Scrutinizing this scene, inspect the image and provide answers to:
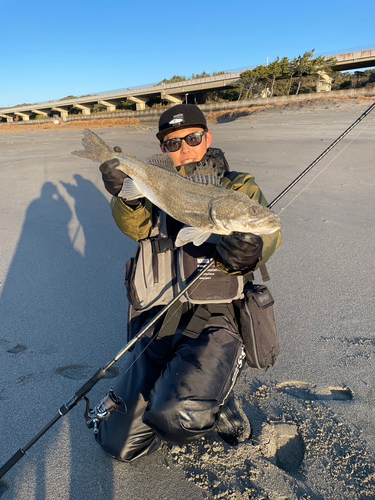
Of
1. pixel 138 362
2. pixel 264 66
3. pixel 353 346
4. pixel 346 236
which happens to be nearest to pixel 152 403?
pixel 138 362

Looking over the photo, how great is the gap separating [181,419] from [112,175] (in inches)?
87.4

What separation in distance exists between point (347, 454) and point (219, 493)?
96cm

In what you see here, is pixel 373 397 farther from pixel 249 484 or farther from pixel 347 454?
pixel 249 484

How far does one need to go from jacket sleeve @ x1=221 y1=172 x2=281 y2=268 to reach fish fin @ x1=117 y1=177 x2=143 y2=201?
2.91 feet

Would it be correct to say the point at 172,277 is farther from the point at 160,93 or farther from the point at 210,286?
the point at 160,93

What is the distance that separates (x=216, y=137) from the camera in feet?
52.7

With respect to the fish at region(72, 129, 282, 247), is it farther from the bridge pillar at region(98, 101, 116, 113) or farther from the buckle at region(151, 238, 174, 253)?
the bridge pillar at region(98, 101, 116, 113)

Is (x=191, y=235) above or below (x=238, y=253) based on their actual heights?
above

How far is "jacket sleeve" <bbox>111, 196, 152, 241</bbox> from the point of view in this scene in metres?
3.54

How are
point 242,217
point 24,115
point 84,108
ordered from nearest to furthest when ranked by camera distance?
point 242,217 → point 84,108 → point 24,115

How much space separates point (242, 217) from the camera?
2676mm

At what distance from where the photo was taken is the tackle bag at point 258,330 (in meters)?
3.02

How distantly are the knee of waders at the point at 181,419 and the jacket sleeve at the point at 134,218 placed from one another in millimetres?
1745

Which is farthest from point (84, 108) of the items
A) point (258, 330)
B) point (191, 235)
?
point (258, 330)
